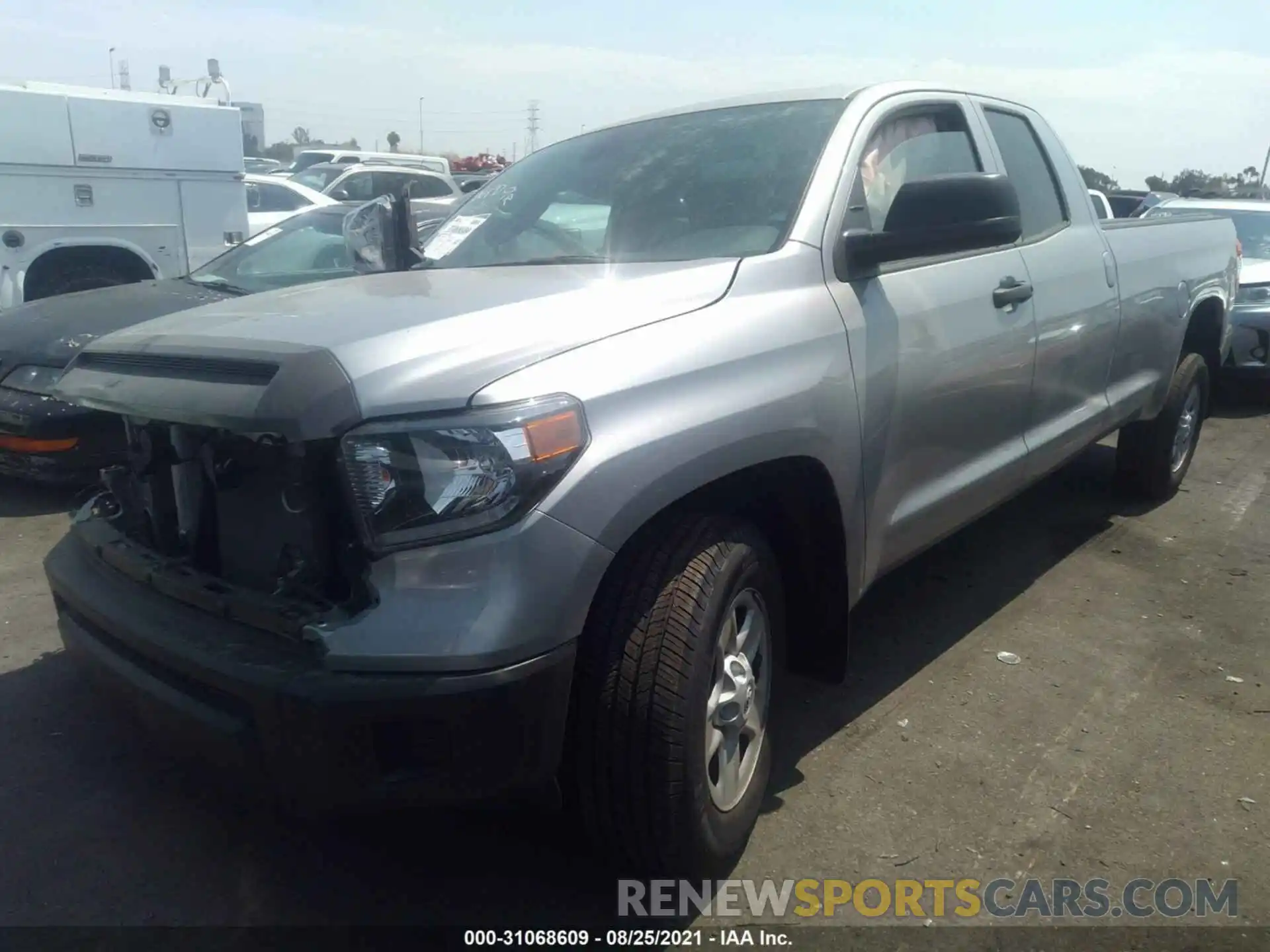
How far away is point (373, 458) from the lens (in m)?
2.04

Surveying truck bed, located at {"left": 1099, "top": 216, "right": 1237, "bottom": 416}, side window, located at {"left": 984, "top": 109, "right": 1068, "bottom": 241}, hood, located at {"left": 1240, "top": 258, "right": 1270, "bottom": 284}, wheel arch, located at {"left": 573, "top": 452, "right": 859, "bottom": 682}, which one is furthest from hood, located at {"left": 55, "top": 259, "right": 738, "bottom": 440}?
hood, located at {"left": 1240, "top": 258, "right": 1270, "bottom": 284}

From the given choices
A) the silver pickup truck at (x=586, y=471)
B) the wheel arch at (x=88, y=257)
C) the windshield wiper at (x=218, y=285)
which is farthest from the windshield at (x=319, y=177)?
the silver pickup truck at (x=586, y=471)

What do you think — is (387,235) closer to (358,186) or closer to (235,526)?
(235,526)

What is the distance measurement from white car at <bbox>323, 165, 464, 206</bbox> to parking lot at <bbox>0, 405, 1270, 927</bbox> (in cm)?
1022

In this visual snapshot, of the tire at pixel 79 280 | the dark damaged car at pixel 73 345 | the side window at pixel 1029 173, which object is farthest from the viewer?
Answer: the tire at pixel 79 280

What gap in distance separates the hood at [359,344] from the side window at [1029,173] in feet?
6.01

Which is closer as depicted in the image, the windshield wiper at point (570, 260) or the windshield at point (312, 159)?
the windshield wiper at point (570, 260)

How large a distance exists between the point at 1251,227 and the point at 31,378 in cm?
954

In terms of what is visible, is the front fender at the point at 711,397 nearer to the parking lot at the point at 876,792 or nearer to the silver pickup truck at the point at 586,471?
the silver pickup truck at the point at 586,471

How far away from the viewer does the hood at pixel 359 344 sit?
2051mm

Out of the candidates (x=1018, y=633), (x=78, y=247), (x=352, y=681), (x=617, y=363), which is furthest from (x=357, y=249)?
(x=78, y=247)

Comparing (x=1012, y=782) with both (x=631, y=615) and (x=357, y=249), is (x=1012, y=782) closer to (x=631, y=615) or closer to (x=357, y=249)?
(x=631, y=615)

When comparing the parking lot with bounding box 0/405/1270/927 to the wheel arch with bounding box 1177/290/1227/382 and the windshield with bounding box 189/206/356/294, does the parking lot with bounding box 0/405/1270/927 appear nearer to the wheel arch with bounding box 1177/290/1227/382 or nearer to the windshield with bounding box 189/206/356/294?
the wheel arch with bounding box 1177/290/1227/382

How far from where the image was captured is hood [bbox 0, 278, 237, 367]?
5211 mm
